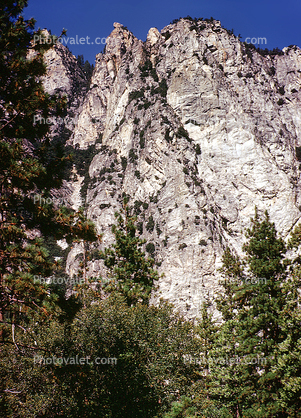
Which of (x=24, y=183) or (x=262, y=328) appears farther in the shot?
(x=262, y=328)

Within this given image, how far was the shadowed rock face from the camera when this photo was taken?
54.9 metres

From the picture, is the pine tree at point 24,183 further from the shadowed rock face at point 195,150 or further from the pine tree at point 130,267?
the shadowed rock face at point 195,150

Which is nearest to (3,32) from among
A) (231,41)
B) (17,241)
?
(17,241)

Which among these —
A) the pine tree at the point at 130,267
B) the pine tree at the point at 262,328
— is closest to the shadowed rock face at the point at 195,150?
the pine tree at the point at 130,267

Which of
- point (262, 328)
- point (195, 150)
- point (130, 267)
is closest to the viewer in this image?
point (262, 328)

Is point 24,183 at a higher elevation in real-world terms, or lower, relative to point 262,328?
higher

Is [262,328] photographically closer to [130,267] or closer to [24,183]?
[130,267]

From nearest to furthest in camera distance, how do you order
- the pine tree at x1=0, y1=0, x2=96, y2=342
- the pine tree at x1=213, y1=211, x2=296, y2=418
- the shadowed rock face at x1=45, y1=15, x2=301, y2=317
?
the pine tree at x1=0, y1=0, x2=96, y2=342
the pine tree at x1=213, y1=211, x2=296, y2=418
the shadowed rock face at x1=45, y1=15, x2=301, y2=317

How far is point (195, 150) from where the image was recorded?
65812 mm

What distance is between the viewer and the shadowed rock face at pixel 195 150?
5488 cm

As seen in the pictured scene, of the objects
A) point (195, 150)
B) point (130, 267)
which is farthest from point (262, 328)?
point (195, 150)

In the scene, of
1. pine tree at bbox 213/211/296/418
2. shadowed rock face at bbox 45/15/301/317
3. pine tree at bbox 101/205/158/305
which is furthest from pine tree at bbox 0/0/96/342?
shadowed rock face at bbox 45/15/301/317

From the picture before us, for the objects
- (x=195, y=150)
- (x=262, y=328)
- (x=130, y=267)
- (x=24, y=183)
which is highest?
(x=195, y=150)

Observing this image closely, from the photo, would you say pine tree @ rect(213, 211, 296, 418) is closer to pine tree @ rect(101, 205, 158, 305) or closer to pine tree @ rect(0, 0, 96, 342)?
pine tree @ rect(101, 205, 158, 305)
